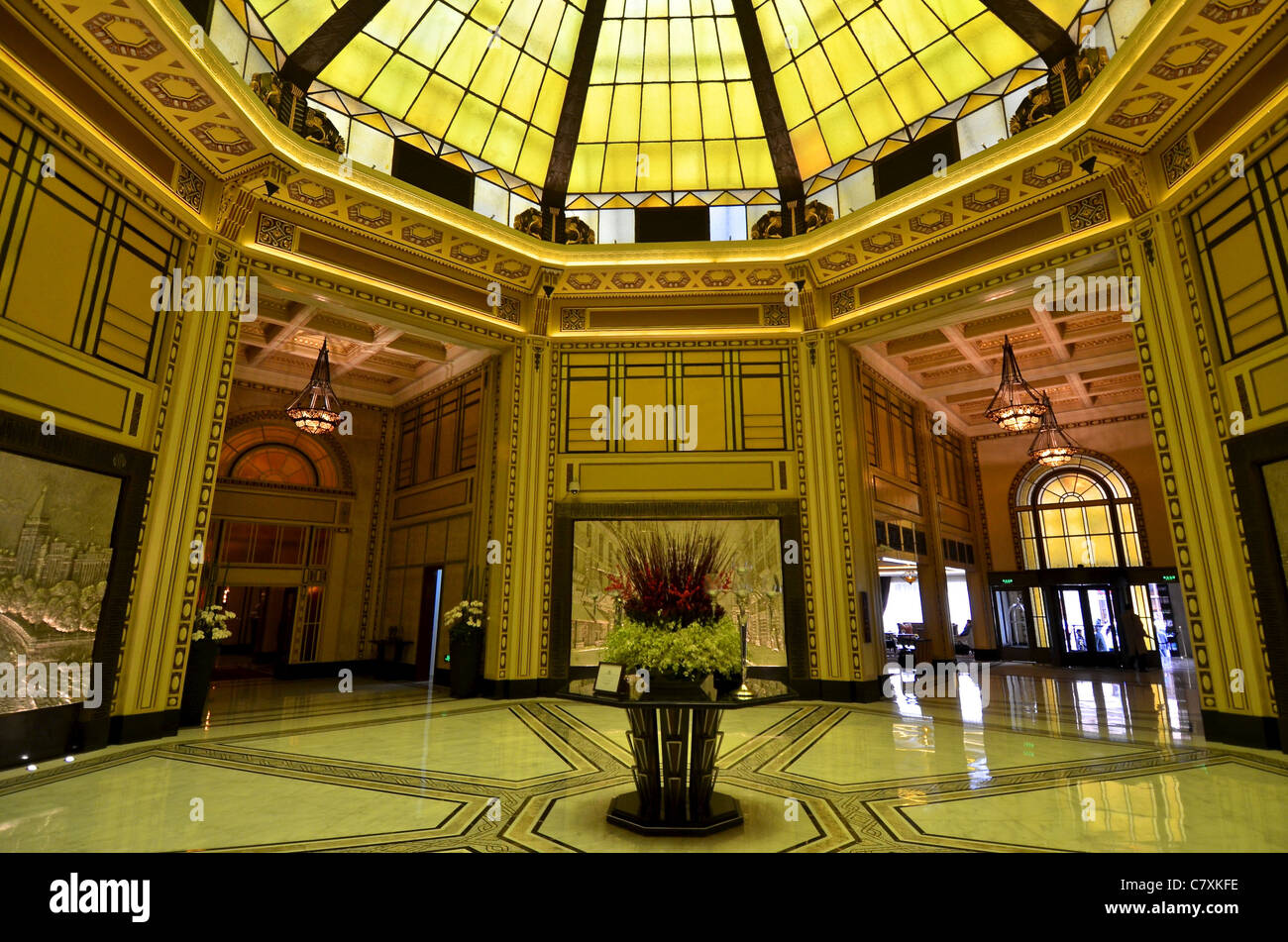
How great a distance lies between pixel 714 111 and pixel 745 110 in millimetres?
418

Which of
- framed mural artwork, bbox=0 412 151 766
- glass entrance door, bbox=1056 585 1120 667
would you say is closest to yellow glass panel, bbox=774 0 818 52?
framed mural artwork, bbox=0 412 151 766

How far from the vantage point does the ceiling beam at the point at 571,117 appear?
8.09m

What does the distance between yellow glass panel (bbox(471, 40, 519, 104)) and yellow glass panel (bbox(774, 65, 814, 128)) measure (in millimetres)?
3452

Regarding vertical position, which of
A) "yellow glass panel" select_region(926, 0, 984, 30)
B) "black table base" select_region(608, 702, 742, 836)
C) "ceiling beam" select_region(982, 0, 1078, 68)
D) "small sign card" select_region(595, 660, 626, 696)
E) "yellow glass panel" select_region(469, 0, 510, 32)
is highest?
"yellow glass panel" select_region(469, 0, 510, 32)

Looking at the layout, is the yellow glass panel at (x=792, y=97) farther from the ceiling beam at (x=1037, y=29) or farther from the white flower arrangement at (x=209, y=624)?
the white flower arrangement at (x=209, y=624)

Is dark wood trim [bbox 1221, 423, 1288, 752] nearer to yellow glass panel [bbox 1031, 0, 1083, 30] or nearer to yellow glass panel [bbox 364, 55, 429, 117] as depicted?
yellow glass panel [bbox 1031, 0, 1083, 30]

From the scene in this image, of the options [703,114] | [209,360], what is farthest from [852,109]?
[209,360]

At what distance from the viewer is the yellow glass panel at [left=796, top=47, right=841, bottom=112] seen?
8016 mm

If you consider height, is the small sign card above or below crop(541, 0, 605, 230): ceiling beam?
below

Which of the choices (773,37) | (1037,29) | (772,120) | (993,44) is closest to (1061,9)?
(1037,29)

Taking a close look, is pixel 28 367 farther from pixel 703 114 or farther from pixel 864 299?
pixel 864 299

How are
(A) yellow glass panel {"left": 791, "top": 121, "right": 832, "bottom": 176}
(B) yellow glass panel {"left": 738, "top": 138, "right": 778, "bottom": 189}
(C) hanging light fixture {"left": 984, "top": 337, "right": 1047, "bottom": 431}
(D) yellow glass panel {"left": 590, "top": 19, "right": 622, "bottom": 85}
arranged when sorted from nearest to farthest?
(D) yellow glass panel {"left": 590, "top": 19, "right": 622, "bottom": 85} → (A) yellow glass panel {"left": 791, "top": 121, "right": 832, "bottom": 176} → (B) yellow glass panel {"left": 738, "top": 138, "right": 778, "bottom": 189} → (C) hanging light fixture {"left": 984, "top": 337, "right": 1047, "bottom": 431}

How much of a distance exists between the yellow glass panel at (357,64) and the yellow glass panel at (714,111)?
157 inches

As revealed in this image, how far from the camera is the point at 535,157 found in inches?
350
